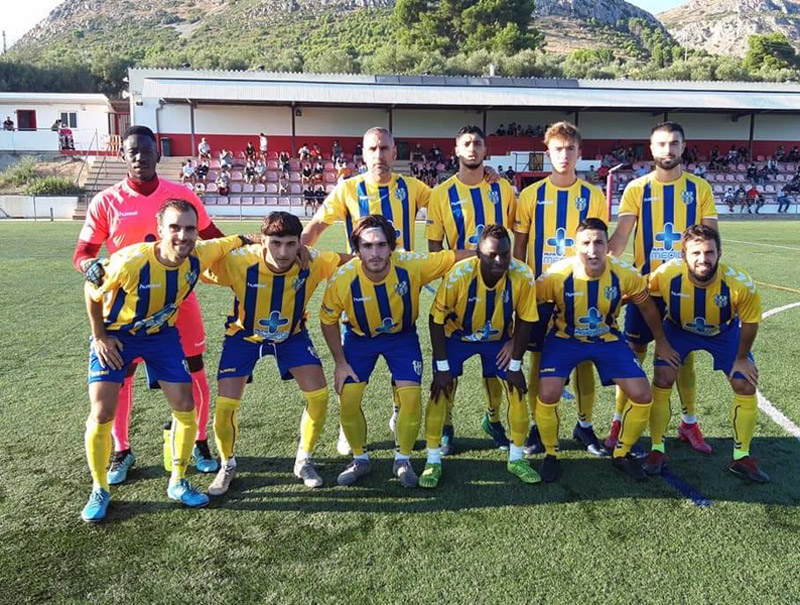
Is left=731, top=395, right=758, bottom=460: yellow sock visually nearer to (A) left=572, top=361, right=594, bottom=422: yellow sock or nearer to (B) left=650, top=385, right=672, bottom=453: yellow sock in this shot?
(B) left=650, top=385, right=672, bottom=453: yellow sock

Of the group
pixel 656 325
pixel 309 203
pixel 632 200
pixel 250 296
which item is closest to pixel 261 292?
pixel 250 296

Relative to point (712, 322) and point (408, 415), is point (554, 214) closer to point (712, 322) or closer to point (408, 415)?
point (712, 322)

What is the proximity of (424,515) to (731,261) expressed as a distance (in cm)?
1108

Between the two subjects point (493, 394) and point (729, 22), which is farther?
point (729, 22)

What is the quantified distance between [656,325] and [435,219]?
1.53 meters

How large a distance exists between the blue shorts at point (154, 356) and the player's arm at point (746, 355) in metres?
3.13

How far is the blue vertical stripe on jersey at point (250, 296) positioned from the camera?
367cm

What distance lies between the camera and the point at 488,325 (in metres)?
3.88

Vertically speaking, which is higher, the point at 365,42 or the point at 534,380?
the point at 365,42

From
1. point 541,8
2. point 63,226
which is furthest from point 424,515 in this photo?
point 541,8

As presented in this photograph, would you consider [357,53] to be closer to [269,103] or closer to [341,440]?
[269,103]

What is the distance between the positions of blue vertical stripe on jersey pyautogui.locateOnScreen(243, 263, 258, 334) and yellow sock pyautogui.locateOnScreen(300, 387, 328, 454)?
0.52m

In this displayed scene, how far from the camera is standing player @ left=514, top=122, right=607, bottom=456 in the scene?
157 inches

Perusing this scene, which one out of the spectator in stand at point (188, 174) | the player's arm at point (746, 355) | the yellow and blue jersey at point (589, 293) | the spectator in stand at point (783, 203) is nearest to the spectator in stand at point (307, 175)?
the spectator in stand at point (188, 174)
